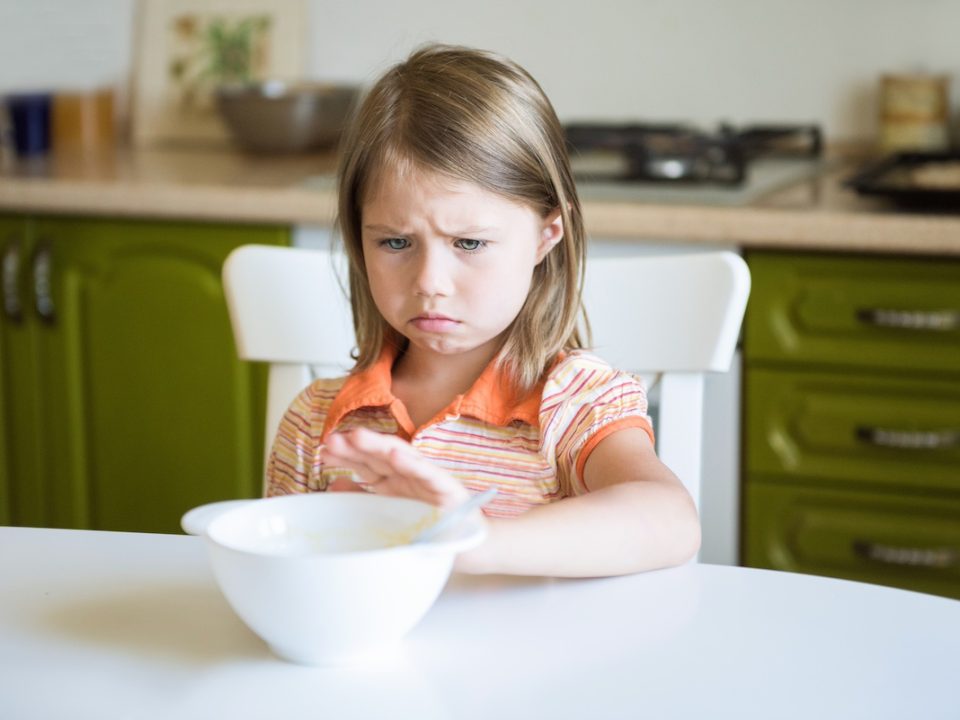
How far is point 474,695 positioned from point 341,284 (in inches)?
24.3

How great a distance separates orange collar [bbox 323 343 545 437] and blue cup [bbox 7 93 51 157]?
5.03 feet

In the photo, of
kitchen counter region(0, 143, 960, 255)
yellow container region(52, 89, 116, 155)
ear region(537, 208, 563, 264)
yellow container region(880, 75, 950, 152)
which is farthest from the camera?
yellow container region(52, 89, 116, 155)

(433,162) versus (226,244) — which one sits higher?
(433,162)

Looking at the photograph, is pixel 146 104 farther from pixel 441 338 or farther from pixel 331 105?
pixel 441 338

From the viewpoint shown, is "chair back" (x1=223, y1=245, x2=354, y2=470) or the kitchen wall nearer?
"chair back" (x1=223, y1=245, x2=354, y2=470)

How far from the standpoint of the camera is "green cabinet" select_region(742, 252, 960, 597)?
5.74 ft

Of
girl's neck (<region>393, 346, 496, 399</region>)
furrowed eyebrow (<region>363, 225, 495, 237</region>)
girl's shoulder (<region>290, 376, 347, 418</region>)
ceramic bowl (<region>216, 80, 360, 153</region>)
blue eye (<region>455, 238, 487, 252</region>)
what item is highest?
ceramic bowl (<region>216, 80, 360, 153</region>)

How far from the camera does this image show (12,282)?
215cm

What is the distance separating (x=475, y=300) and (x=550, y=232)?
0.13 meters

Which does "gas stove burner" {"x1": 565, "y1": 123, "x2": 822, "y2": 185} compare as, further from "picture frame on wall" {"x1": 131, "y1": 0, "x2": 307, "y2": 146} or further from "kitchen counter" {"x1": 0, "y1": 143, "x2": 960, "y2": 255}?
"picture frame on wall" {"x1": 131, "y1": 0, "x2": 307, "y2": 146}

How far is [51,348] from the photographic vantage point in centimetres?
218

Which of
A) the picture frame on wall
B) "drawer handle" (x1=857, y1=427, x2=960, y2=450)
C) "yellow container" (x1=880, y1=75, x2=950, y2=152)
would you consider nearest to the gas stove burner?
"yellow container" (x1=880, y1=75, x2=950, y2=152)

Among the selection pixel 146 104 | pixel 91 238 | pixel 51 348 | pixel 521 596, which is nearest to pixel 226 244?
pixel 91 238

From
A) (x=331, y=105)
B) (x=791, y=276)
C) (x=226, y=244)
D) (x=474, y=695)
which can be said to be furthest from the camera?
(x=331, y=105)
